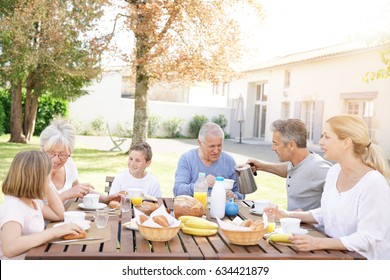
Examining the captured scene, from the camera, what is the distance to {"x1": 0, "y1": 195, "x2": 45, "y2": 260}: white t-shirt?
6.54ft

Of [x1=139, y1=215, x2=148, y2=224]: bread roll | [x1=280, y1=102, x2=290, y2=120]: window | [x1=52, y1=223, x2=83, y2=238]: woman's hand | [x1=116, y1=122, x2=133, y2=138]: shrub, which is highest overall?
[x1=280, y1=102, x2=290, y2=120]: window

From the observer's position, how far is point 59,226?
6.84 ft

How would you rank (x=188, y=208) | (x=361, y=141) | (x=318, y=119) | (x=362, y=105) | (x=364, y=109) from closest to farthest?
(x=361, y=141), (x=188, y=208), (x=364, y=109), (x=362, y=105), (x=318, y=119)

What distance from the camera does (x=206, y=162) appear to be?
3.66m

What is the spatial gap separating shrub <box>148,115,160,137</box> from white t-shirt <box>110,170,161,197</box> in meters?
15.9

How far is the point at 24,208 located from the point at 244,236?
3.08ft

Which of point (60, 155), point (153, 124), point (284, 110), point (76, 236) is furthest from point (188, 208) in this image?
point (153, 124)

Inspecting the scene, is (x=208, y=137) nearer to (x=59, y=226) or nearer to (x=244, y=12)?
(x=59, y=226)

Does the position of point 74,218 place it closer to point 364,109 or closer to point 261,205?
point 261,205

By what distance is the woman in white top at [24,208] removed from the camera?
6.33 ft

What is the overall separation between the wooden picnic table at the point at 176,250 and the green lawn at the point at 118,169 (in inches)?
152

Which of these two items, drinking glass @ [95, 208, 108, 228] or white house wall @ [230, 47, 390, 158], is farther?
white house wall @ [230, 47, 390, 158]

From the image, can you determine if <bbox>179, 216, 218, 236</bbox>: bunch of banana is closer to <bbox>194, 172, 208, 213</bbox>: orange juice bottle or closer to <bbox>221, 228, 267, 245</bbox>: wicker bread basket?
<bbox>221, 228, 267, 245</bbox>: wicker bread basket

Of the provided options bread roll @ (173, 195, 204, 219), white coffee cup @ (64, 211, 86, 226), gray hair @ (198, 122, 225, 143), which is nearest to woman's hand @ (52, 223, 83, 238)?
white coffee cup @ (64, 211, 86, 226)
